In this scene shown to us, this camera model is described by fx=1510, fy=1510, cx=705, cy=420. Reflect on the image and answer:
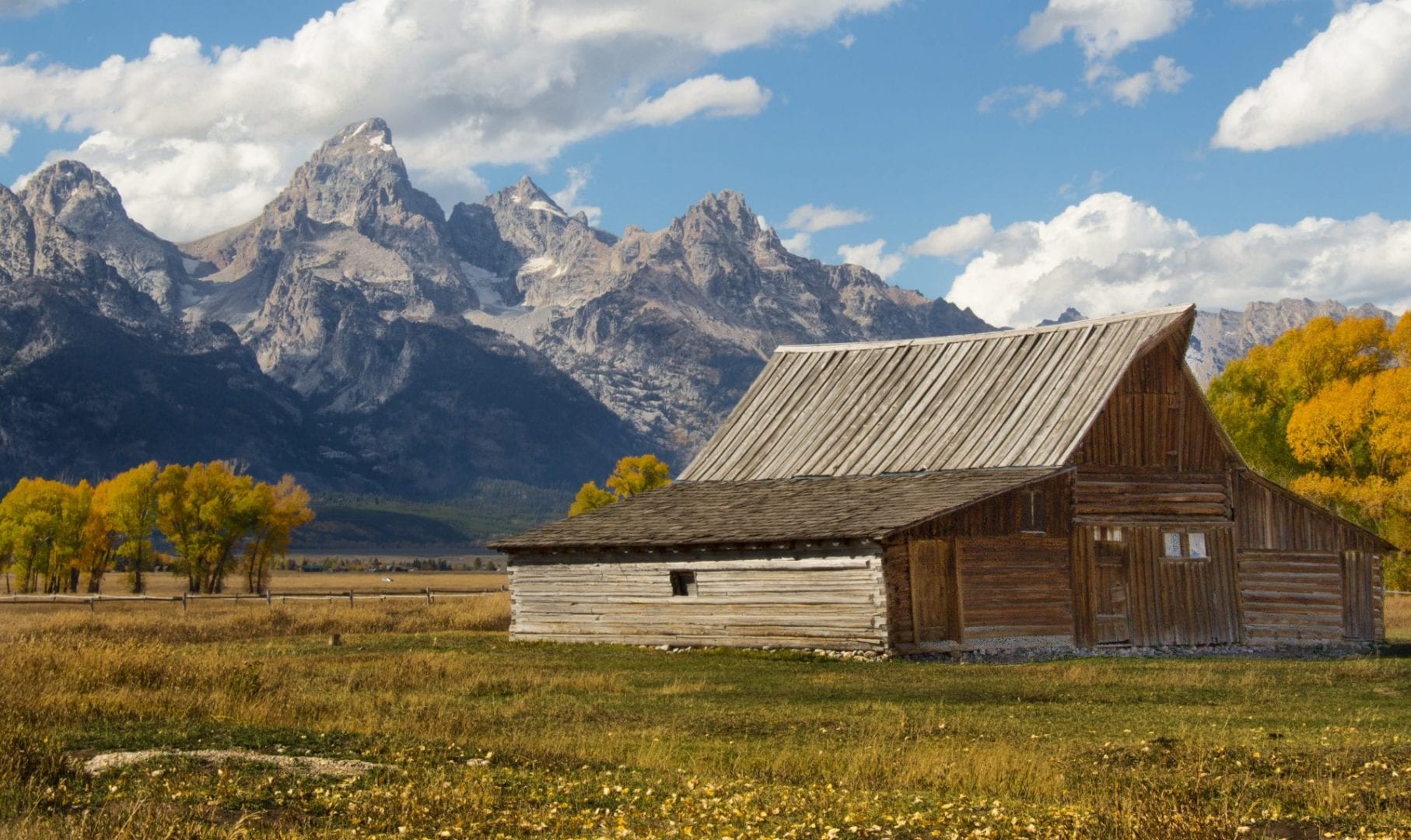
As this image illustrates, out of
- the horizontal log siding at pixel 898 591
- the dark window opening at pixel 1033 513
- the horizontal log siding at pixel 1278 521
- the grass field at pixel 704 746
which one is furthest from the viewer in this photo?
the horizontal log siding at pixel 1278 521

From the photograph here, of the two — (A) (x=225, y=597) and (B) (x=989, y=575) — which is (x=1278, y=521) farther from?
(A) (x=225, y=597)

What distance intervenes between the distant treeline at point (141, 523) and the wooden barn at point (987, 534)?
2270 inches

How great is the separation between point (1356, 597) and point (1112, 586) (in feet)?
26.7

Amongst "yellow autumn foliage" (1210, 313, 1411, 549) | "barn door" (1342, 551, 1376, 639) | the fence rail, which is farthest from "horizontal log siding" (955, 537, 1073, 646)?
the fence rail

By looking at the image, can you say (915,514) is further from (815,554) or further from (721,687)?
(721,687)

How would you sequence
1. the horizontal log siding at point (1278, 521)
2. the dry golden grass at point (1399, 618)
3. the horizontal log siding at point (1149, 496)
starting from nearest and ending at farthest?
the horizontal log siding at point (1149, 496) < the horizontal log siding at point (1278, 521) < the dry golden grass at point (1399, 618)

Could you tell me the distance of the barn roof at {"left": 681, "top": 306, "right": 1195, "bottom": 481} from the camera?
120ft

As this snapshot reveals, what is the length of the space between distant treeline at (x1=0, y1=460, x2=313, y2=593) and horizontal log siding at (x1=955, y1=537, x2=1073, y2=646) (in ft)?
222

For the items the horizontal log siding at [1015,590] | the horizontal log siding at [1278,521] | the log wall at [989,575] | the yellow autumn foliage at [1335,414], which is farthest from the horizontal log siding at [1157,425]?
the yellow autumn foliage at [1335,414]

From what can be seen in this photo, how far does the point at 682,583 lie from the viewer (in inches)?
1412

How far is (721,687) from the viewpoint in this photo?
25.0 metres

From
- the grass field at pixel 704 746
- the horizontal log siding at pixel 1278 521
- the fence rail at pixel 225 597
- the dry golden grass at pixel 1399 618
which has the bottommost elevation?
the dry golden grass at pixel 1399 618

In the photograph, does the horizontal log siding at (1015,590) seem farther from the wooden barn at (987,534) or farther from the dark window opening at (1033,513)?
the dark window opening at (1033,513)

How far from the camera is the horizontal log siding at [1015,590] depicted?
32688 millimetres
